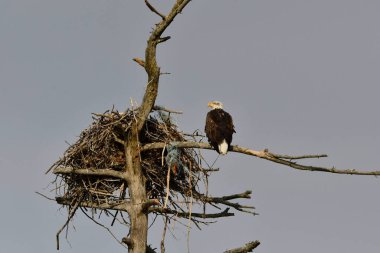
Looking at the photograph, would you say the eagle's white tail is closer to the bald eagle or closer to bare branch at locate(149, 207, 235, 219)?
the bald eagle

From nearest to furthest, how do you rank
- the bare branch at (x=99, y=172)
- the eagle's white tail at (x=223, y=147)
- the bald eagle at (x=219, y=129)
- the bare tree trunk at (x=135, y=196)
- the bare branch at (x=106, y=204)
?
the bare tree trunk at (x=135, y=196) → the eagle's white tail at (x=223, y=147) → the bald eagle at (x=219, y=129) → the bare branch at (x=106, y=204) → the bare branch at (x=99, y=172)

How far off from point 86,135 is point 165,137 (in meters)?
1.30

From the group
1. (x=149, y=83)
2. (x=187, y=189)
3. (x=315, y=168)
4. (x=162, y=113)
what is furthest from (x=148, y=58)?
(x=315, y=168)

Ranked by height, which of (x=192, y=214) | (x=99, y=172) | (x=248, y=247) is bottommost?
(x=248, y=247)

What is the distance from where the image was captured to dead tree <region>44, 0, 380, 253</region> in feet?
37.7

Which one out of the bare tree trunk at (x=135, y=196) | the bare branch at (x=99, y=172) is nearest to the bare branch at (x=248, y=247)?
the bare tree trunk at (x=135, y=196)

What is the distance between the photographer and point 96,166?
39.3 ft

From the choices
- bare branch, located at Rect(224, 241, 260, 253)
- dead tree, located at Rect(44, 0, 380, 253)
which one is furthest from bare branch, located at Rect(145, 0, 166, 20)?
bare branch, located at Rect(224, 241, 260, 253)

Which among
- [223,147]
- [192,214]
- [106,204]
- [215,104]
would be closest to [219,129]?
[223,147]

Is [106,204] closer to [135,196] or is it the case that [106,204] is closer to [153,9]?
[135,196]

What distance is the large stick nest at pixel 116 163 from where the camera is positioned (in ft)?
39.0

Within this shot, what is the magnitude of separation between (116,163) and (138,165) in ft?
1.88

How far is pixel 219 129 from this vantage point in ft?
37.8

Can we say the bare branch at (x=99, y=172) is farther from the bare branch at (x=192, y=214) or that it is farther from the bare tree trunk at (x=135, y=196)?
the bare branch at (x=192, y=214)
